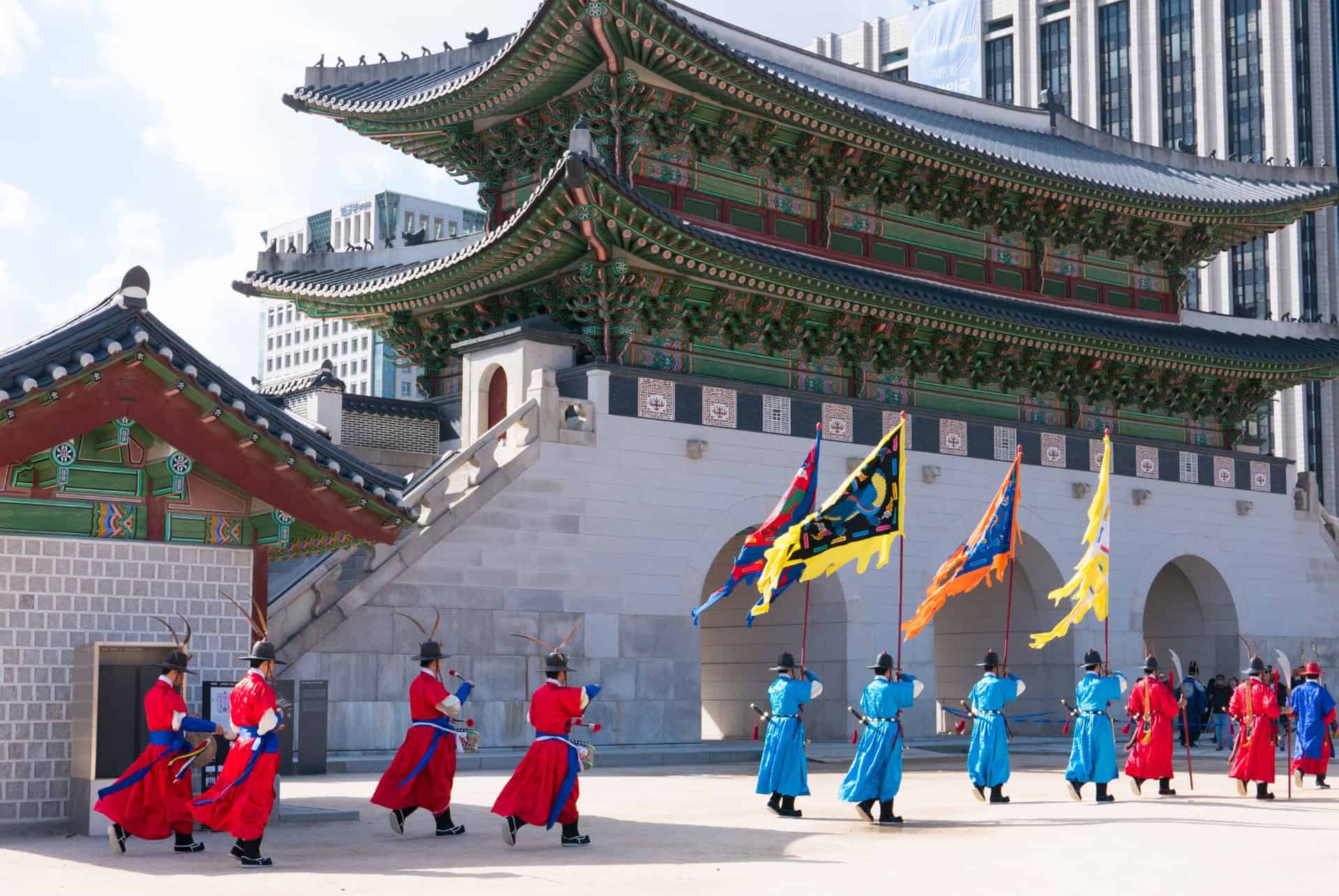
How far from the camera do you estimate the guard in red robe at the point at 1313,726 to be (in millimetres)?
18141

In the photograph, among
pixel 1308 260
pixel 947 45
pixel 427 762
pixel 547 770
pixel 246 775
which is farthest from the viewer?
pixel 947 45

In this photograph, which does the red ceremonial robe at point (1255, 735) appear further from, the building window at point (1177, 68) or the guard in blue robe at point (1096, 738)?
the building window at point (1177, 68)

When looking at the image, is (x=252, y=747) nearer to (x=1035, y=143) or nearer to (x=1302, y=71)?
(x=1035, y=143)

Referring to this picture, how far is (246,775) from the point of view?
11.3m

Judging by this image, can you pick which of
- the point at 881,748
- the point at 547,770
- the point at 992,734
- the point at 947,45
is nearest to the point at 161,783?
the point at 547,770

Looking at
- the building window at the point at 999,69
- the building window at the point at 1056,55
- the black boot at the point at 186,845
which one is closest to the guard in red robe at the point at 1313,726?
the black boot at the point at 186,845

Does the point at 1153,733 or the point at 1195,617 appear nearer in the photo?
the point at 1153,733

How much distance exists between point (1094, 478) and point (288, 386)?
15.0 meters

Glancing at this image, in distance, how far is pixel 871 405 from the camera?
87.5ft

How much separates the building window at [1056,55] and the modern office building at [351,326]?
36797mm

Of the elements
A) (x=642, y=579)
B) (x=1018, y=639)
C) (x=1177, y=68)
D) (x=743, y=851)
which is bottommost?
(x=743, y=851)

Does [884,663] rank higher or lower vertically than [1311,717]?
higher

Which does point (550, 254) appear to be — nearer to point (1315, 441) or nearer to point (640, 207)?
point (640, 207)

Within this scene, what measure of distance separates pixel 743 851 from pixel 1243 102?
68742 millimetres
